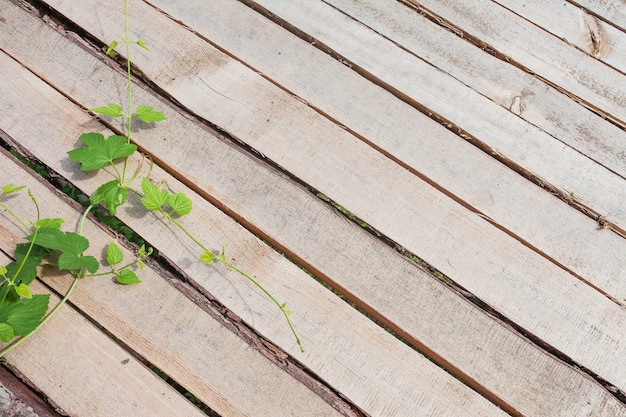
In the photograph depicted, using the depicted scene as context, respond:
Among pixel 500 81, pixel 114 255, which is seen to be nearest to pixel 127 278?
pixel 114 255

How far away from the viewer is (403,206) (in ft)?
5.49

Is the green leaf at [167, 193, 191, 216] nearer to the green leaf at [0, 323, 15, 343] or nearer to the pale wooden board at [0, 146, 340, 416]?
the pale wooden board at [0, 146, 340, 416]

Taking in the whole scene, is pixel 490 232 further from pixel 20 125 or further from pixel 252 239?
pixel 20 125

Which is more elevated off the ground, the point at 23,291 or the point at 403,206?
the point at 403,206

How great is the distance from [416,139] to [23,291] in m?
1.16

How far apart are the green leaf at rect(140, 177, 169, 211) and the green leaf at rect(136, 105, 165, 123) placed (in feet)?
0.66

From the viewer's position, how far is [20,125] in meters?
1.70

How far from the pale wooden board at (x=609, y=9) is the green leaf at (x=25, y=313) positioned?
79.4 inches

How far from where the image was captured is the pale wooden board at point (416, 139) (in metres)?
1.65

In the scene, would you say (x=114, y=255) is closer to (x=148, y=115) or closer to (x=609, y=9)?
(x=148, y=115)

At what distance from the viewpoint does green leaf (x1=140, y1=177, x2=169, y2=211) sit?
5.06 ft

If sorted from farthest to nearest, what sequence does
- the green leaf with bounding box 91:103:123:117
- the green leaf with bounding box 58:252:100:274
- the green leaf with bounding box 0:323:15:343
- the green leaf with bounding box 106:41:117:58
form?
1. the green leaf with bounding box 106:41:117:58
2. the green leaf with bounding box 91:103:123:117
3. the green leaf with bounding box 58:252:100:274
4. the green leaf with bounding box 0:323:15:343

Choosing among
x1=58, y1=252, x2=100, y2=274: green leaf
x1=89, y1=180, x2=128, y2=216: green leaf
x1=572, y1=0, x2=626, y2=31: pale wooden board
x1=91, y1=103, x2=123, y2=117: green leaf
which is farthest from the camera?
x1=572, y1=0, x2=626, y2=31: pale wooden board

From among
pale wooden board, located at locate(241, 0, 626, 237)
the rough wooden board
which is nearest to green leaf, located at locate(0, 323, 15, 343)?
pale wooden board, located at locate(241, 0, 626, 237)
